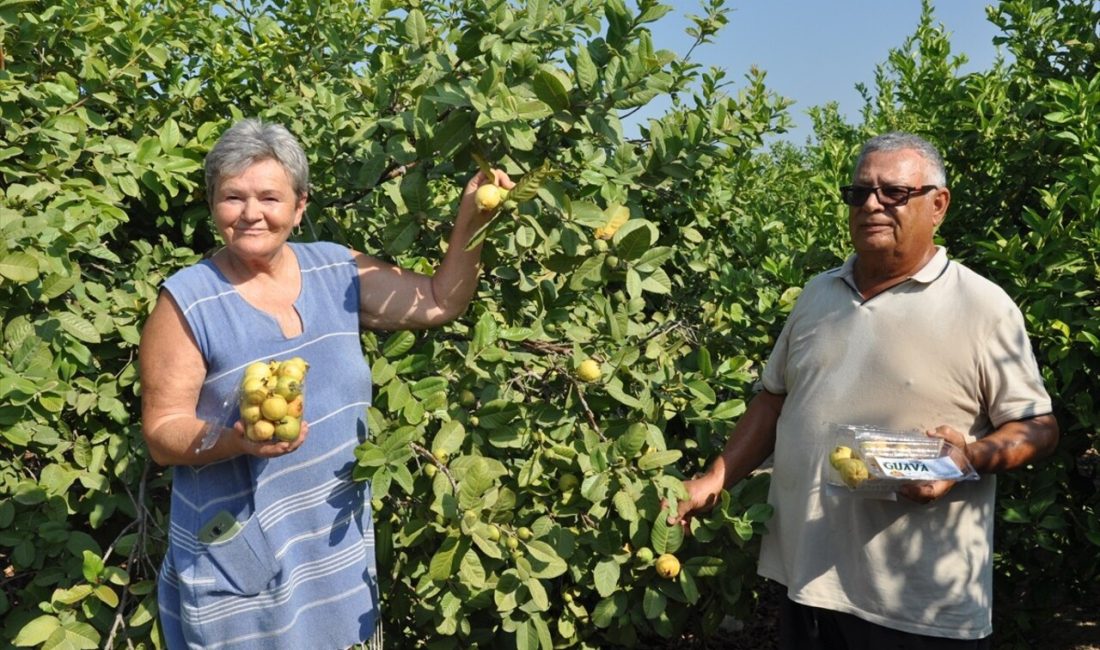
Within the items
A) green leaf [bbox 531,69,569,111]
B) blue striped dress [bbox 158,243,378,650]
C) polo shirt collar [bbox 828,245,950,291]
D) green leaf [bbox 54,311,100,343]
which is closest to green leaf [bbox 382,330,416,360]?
blue striped dress [bbox 158,243,378,650]

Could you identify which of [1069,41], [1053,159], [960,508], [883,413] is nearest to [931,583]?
[960,508]

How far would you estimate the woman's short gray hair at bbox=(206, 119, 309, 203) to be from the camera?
198 centimetres

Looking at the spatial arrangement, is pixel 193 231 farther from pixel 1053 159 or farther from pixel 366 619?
pixel 1053 159

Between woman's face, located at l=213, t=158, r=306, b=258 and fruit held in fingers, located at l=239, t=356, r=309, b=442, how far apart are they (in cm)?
30

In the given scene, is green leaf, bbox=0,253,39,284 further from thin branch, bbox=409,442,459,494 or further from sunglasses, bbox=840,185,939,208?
sunglasses, bbox=840,185,939,208

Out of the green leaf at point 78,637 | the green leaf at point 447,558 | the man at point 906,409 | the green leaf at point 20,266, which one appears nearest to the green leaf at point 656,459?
the man at point 906,409

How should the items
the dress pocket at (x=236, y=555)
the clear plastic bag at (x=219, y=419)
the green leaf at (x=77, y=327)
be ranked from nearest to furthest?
1. the clear plastic bag at (x=219, y=419)
2. the dress pocket at (x=236, y=555)
3. the green leaf at (x=77, y=327)

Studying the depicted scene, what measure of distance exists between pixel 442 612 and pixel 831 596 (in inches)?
34.6

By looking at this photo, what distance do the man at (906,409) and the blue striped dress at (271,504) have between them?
1.00 metres

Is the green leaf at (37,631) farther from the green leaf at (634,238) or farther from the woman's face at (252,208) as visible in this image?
the green leaf at (634,238)

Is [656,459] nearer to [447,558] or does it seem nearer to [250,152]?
[447,558]

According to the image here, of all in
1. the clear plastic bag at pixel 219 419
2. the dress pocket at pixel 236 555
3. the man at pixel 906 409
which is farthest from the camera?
the man at pixel 906 409

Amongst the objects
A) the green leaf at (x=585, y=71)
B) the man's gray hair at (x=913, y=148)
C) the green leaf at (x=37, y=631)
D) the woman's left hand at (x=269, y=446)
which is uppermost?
the green leaf at (x=585, y=71)

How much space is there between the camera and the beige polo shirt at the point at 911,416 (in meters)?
2.21
